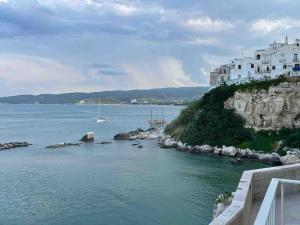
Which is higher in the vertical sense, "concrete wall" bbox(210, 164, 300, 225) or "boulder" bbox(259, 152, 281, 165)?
"concrete wall" bbox(210, 164, 300, 225)

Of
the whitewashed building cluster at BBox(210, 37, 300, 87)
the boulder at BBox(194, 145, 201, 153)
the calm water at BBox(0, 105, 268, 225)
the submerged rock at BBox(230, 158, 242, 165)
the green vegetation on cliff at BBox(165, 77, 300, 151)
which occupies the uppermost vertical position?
the whitewashed building cluster at BBox(210, 37, 300, 87)

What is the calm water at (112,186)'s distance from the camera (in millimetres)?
23047

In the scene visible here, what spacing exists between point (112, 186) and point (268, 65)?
3537 centimetres

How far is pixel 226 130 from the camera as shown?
49.5 meters

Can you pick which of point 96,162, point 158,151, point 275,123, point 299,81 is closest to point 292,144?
point 275,123

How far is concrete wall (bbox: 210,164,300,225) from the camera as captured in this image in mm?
5945

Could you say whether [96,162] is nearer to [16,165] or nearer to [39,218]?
[16,165]

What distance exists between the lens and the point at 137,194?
27781mm

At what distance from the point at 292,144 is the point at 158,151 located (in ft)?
51.4

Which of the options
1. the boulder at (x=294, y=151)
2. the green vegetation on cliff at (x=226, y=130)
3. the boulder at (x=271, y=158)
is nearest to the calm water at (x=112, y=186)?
the boulder at (x=271, y=158)

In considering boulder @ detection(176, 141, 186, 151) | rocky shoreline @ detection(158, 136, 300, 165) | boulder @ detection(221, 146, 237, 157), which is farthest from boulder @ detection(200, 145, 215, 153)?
boulder @ detection(176, 141, 186, 151)

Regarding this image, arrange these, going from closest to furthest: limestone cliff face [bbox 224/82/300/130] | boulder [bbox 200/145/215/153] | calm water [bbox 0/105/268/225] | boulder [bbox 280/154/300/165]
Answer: calm water [bbox 0/105/268/225], boulder [bbox 280/154/300/165], limestone cliff face [bbox 224/82/300/130], boulder [bbox 200/145/215/153]

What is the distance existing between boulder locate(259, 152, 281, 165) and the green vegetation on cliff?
2.13 metres

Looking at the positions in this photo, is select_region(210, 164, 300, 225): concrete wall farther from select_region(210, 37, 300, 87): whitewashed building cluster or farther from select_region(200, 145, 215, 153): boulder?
select_region(210, 37, 300, 87): whitewashed building cluster
